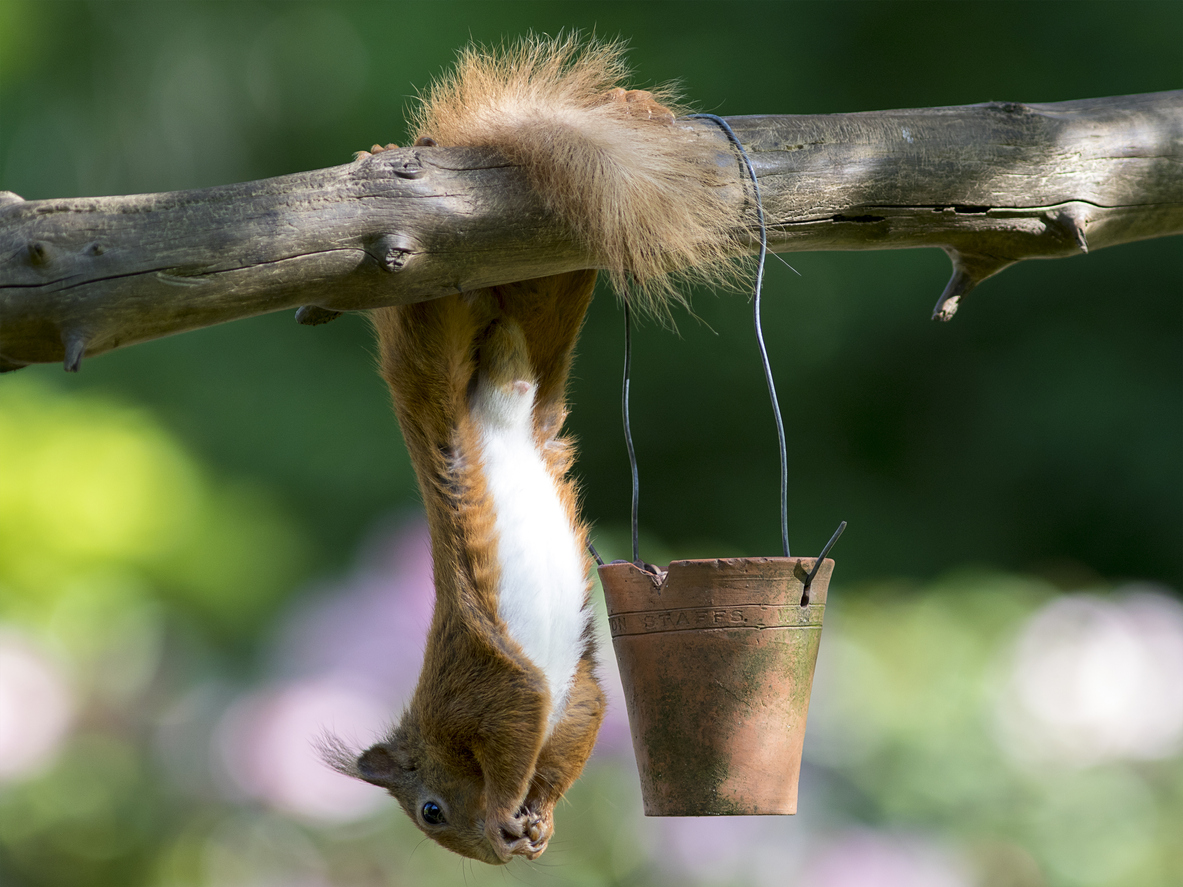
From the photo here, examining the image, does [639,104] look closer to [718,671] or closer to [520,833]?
[718,671]

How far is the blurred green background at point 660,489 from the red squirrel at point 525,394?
0.93 m

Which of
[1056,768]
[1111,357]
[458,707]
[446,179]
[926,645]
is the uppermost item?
[1111,357]

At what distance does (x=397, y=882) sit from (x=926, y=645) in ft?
3.77

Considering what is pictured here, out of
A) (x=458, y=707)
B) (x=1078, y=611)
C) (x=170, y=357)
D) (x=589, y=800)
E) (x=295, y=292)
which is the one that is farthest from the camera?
(x=170, y=357)

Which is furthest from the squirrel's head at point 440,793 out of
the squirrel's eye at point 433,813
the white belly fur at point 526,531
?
the white belly fur at point 526,531

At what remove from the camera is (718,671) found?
1.01 m

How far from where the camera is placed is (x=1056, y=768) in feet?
6.93

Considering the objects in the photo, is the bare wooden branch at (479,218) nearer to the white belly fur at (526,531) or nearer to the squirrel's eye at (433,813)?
the white belly fur at (526,531)

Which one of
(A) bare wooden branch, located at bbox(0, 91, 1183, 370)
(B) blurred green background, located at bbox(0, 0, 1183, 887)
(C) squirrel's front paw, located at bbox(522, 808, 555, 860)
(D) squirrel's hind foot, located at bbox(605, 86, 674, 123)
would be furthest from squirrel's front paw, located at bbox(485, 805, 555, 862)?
(B) blurred green background, located at bbox(0, 0, 1183, 887)

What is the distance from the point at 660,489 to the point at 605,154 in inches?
117

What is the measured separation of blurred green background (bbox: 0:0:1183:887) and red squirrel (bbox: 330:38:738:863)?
3.05 ft

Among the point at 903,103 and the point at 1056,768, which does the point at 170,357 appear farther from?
the point at 1056,768

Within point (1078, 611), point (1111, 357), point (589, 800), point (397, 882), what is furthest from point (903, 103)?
point (397, 882)

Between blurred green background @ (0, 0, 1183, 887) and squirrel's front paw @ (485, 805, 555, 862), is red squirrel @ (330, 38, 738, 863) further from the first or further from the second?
blurred green background @ (0, 0, 1183, 887)
